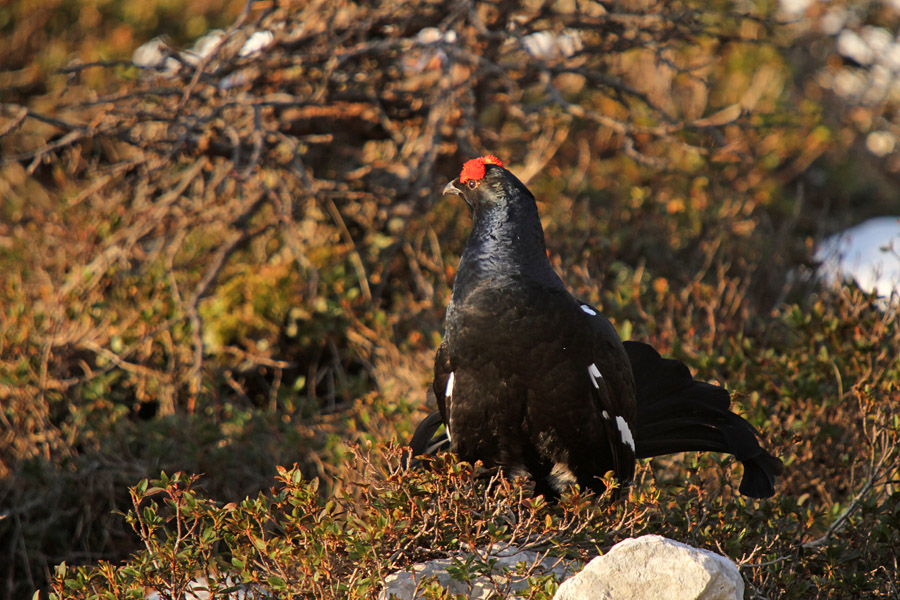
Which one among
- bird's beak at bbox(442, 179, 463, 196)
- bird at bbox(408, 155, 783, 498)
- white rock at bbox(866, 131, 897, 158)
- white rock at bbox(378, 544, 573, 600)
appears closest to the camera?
white rock at bbox(378, 544, 573, 600)

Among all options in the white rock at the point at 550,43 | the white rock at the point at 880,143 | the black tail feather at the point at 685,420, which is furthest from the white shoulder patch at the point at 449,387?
the white rock at the point at 880,143

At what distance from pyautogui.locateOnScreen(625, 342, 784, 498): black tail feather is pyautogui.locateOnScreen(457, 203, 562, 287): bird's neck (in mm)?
741

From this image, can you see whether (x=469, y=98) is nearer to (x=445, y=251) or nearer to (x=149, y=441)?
(x=445, y=251)

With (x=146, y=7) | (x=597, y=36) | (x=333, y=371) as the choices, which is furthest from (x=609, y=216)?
(x=146, y=7)

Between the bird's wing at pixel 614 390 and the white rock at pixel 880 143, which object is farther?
the white rock at pixel 880 143

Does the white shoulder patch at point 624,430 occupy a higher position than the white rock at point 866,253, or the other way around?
the white shoulder patch at point 624,430

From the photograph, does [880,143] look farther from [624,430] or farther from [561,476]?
[561,476]

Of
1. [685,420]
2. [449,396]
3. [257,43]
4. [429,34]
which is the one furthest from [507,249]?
[257,43]

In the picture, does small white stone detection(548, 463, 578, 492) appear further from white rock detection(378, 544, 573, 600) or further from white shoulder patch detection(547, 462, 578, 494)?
white rock detection(378, 544, 573, 600)

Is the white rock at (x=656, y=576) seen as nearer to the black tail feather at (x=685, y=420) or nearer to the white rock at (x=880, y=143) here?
the black tail feather at (x=685, y=420)

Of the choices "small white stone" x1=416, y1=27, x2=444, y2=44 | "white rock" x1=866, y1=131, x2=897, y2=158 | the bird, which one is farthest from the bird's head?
"white rock" x1=866, y1=131, x2=897, y2=158

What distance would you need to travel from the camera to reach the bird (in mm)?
3258

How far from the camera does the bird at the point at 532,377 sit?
326 centimetres

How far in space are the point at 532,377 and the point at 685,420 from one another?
0.82 metres
